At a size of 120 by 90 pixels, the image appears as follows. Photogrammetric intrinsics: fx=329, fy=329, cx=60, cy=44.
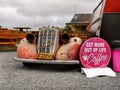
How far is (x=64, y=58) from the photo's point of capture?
823 centimetres

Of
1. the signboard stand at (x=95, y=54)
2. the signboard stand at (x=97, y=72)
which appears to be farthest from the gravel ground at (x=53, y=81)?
the signboard stand at (x=95, y=54)

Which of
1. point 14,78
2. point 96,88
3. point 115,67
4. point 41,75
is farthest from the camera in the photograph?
point 115,67

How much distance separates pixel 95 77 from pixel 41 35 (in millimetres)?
2212

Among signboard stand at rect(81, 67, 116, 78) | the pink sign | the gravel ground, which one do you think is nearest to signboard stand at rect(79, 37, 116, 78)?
the pink sign

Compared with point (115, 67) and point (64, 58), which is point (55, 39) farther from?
point (115, 67)

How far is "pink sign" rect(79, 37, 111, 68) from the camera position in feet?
26.8

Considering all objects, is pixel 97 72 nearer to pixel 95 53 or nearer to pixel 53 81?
pixel 95 53

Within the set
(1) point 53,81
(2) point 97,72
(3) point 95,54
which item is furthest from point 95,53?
(1) point 53,81

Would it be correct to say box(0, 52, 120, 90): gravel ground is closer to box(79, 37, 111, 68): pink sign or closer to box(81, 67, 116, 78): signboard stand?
box(81, 67, 116, 78): signboard stand

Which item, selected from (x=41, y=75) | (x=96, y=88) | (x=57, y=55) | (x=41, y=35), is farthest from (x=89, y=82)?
(x=41, y=35)

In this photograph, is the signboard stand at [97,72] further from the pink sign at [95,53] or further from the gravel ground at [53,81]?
the pink sign at [95,53]

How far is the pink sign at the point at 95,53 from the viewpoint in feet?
26.8

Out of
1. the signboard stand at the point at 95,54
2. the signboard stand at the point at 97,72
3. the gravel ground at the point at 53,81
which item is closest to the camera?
the gravel ground at the point at 53,81

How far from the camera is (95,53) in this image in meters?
8.25
